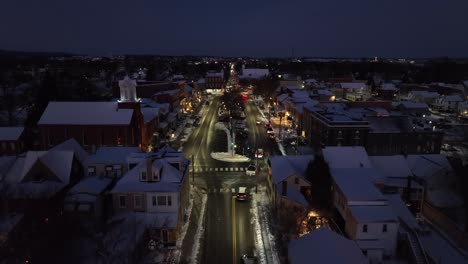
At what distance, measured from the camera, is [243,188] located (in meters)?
32.6

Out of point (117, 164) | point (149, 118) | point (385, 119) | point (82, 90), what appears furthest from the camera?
point (82, 90)

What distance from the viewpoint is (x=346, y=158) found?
3117 centimetres

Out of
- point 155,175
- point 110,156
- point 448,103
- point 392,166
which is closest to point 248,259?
point 155,175

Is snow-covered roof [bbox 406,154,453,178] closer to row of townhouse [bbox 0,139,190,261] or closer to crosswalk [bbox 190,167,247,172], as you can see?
crosswalk [bbox 190,167,247,172]

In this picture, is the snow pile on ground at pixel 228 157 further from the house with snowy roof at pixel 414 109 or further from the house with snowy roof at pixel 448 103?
the house with snowy roof at pixel 448 103

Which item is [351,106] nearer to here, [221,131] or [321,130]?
[321,130]

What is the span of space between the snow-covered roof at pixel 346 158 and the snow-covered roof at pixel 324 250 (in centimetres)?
1102

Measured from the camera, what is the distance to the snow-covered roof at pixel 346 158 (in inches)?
1208

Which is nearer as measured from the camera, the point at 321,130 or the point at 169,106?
the point at 321,130

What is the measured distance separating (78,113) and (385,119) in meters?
40.4

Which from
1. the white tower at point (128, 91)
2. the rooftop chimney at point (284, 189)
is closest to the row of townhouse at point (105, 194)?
the rooftop chimney at point (284, 189)

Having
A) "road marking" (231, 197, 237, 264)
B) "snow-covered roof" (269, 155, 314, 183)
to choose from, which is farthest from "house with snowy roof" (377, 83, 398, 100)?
"road marking" (231, 197, 237, 264)

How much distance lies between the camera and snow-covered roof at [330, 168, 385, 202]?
2406 centimetres

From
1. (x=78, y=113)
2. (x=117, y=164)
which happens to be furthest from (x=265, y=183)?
(x=78, y=113)
